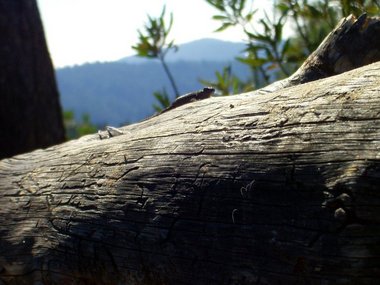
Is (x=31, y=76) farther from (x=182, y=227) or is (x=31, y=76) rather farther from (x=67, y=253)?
(x=182, y=227)

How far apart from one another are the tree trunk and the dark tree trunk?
12.1 feet

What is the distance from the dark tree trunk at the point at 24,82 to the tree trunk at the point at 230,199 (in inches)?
145

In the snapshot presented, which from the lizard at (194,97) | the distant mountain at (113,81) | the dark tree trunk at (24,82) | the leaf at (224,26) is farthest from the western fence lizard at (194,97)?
the distant mountain at (113,81)

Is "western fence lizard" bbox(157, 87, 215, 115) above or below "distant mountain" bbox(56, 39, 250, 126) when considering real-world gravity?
above

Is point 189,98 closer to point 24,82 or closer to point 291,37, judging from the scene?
point 291,37

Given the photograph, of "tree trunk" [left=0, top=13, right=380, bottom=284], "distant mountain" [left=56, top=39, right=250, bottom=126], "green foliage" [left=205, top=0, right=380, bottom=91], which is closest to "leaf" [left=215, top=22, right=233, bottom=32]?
"green foliage" [left=205, top=0, right=380, bottom=91]

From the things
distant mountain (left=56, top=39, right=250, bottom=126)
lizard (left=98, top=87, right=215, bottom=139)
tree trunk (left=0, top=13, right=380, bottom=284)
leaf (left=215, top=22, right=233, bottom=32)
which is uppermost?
leaf (left=215, top=22, right=233, bottom=32)

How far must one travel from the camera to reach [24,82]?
634cm

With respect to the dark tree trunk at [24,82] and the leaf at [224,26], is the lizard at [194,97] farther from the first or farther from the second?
the dark tree trunk at [24,82]

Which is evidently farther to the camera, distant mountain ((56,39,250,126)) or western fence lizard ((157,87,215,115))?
distant mountain ((56,39,250,126))

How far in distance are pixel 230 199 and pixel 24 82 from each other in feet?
15.8

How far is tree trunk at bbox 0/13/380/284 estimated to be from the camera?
5.58ft

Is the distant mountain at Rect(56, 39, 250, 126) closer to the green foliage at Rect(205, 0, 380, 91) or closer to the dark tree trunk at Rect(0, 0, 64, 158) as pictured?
the dark tree trunk at Rect(0, 0, 64, 158)

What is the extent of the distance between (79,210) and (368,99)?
1210mm
